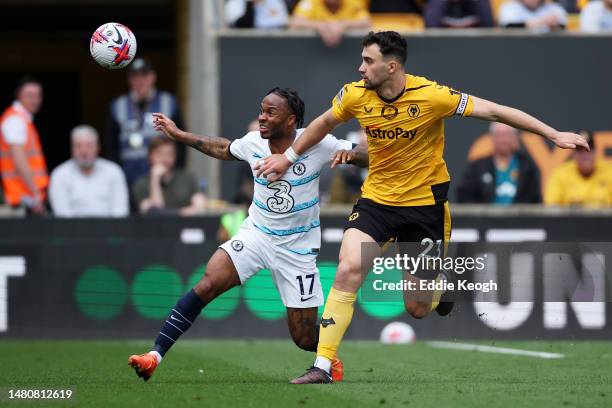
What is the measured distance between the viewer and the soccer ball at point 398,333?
14789 mm

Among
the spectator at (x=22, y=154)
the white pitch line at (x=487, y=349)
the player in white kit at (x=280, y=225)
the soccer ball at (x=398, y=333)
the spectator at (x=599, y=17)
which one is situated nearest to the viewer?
the player in white kit at (x=280, y=225)

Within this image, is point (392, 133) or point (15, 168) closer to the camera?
point (392, 133)

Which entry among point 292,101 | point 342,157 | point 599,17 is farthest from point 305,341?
point 599,17

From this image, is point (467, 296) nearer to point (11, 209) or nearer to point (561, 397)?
point (561, 397)

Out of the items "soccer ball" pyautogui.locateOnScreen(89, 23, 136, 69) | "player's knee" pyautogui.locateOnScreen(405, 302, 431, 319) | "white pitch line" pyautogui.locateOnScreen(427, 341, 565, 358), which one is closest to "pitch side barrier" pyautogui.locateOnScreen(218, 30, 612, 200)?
"white pitch line" pyautogui.locateOnScreen(427, 341, 565, 358)

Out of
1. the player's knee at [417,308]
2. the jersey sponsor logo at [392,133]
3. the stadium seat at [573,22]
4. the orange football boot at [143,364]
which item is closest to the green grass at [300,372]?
the orange football boot at [143,364]

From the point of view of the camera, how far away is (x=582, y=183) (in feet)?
51.1

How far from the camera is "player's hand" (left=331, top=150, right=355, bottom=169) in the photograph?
31.9 feet

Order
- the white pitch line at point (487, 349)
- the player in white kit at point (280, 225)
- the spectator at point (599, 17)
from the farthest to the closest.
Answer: the spectator at point (599, 17) < the white pitch line at point (487, 349) < the player in white kit at point (280, 225)

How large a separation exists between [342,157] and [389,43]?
3.01 feet

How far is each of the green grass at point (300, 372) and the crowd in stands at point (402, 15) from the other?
4.45 metres

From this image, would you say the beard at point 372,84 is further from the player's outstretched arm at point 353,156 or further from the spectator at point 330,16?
the spectator at point 330,16
